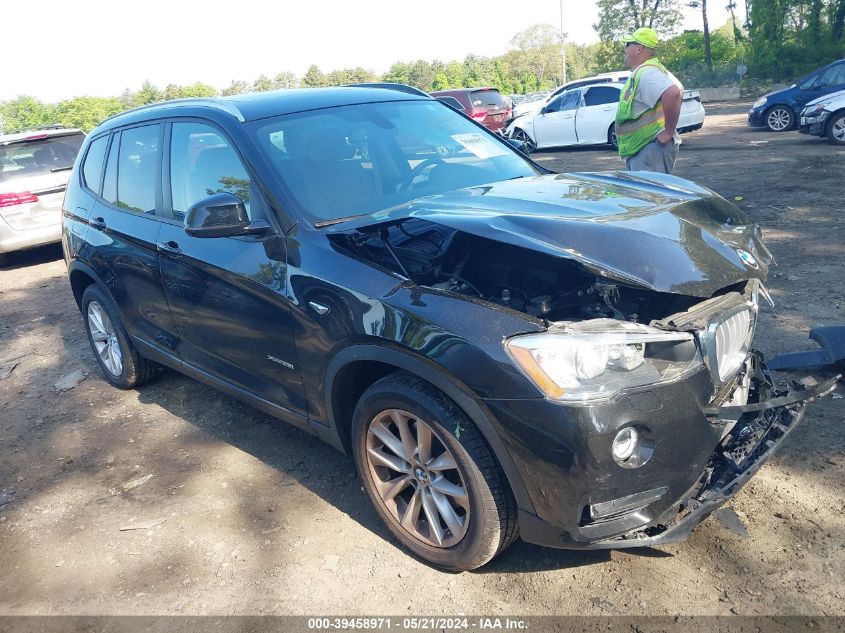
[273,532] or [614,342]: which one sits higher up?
[614,342]

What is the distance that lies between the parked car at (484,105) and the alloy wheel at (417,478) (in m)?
16.9

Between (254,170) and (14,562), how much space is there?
2157 mm

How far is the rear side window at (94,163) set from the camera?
4715 mm

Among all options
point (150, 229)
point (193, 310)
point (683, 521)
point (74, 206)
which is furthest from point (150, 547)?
point (74, 206)

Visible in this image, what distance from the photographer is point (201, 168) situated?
12.1 feet

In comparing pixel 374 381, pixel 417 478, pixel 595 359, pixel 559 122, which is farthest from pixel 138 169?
pixel 559 122

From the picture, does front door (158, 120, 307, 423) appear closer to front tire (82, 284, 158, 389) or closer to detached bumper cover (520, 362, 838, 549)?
front tire (82, 284, 158, 389)

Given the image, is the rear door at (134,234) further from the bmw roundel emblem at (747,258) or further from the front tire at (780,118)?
the front tire at (780,118)

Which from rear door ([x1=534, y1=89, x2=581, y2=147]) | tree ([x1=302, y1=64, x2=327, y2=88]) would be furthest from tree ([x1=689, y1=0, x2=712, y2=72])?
tree ([x1=302, y1=64, x2=327, y2=88])

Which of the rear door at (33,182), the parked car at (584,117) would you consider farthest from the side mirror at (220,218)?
the parked car at (584,117)

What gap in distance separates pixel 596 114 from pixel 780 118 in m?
4.11

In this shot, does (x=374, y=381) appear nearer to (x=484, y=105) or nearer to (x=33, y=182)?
(x=33, y=182)

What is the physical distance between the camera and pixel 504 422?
7.61 feet

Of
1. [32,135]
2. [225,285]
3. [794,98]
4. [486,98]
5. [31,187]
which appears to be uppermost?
[486,98]
